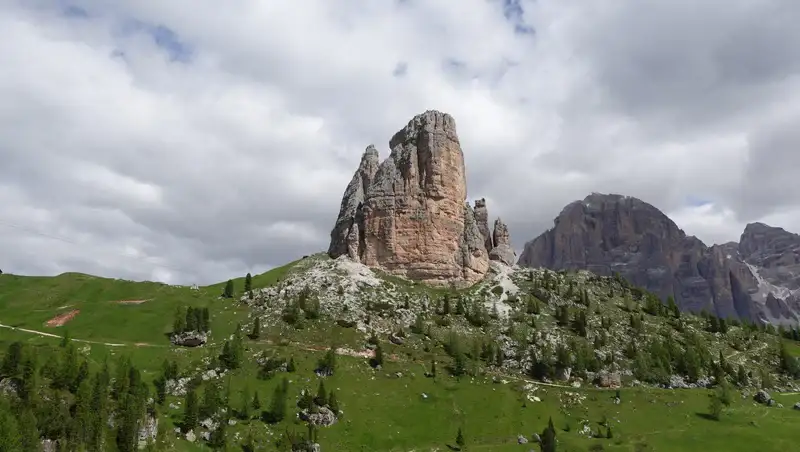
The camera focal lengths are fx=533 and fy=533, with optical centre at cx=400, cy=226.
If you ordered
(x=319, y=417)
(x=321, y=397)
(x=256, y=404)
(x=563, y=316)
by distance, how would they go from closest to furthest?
(x=319, y=417)
(x=256, y=404)
(x=321, y=397)
(x=563, y=316)

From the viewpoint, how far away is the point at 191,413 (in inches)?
3720

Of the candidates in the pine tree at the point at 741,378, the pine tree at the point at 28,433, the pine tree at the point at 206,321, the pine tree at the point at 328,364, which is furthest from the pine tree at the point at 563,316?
the pine tree at the point at 28,433

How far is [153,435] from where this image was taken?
88.8 metres

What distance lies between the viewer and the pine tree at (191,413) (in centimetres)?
9350

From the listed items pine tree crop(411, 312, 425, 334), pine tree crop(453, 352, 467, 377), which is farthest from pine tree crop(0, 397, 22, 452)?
pine tree crop(411, 312, 425, 334)

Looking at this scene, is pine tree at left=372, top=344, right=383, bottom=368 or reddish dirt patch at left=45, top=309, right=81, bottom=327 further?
reddish dirt patch at left=45, top=309, right=81, bottom=327

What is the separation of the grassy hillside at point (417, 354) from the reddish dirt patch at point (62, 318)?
1743 mm

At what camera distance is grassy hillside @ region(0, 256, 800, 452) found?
101 meters

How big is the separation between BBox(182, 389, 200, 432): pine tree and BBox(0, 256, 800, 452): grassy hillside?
2021mm

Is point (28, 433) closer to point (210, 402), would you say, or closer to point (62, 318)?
point (210, 402)

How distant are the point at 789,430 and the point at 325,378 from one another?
92.4 m

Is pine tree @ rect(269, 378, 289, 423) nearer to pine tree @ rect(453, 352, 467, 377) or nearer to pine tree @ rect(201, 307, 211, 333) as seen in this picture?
pine tree @ rect(201, 307, 211, 333)

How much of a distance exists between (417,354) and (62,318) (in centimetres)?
9425

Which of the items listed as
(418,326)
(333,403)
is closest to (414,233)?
(418,326)
